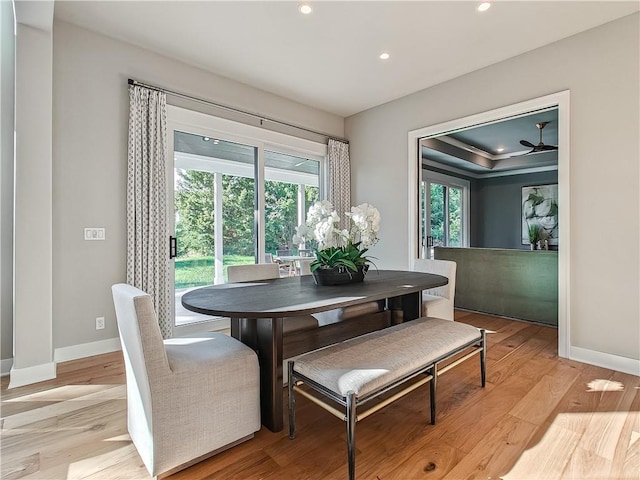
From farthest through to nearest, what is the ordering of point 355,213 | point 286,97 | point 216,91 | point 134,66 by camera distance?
point 286,97
point 216,91
point 134,66
point 355,213

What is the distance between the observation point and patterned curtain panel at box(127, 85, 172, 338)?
3.04 m

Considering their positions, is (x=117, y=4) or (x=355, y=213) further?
(x=117, y=4)

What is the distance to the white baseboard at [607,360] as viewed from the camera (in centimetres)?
259

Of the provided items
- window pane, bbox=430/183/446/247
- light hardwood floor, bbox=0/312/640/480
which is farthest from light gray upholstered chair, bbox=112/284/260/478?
window pane, bbox=430/183/446/247

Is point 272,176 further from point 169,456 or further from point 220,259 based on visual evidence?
point 169,456

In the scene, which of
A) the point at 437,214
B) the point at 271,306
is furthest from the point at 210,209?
the point at 437,214

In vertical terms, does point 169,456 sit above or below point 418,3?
below

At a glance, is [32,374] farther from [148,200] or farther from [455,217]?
[455,217]

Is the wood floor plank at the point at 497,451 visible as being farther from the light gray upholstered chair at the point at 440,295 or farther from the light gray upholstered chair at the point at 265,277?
the light gray upholstered chair at the point at 265,277

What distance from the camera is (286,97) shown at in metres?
4.26

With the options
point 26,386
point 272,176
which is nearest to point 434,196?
point 272,176

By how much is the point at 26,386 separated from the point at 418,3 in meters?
3.98

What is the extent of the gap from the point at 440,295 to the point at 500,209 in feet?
18.9

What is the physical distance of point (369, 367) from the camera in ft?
5.14
